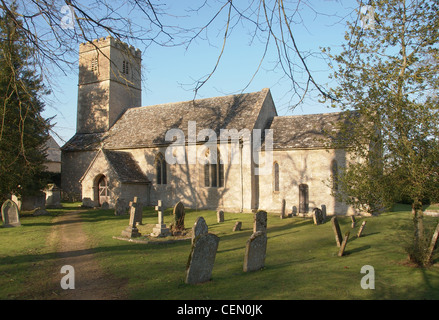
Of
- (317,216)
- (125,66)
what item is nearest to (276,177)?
(317,216)

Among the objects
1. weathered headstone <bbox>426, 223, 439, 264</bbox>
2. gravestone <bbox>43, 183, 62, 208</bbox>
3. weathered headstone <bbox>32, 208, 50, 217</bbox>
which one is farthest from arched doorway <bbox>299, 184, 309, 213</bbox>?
gravestone <bbox>43, 183, 62, 208</bbox>

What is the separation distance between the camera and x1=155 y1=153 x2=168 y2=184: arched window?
27172mm

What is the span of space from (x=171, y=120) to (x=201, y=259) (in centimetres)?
2135

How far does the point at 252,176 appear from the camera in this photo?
23.5m

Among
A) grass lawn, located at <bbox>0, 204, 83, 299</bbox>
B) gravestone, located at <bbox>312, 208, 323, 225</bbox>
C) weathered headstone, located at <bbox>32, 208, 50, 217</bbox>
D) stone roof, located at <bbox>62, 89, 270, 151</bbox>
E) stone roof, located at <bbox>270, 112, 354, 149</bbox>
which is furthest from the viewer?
stone roof, located at <bbox>62, 89, 270, 151</bbox>

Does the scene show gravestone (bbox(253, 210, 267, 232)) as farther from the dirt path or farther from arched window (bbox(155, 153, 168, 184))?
arched window (bbox(155, 153, 168, 184))

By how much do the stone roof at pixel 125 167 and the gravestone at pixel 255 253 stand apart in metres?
17.7

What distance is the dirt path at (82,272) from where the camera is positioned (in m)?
7.45

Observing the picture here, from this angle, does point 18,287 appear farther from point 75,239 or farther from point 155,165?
point 155,165

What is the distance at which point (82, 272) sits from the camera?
9.31m

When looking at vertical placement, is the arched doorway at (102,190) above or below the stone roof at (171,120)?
below

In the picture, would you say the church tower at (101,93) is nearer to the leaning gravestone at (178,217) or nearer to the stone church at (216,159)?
the stone church at (216,159)

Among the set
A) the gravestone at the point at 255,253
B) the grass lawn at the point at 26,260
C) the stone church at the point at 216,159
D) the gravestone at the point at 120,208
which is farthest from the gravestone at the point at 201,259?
the gravestone at the point at 120,208

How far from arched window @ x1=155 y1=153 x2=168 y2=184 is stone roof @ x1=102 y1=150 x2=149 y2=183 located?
1032mm
